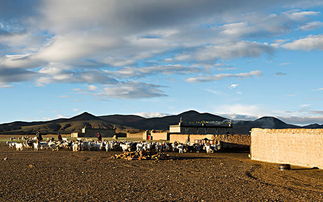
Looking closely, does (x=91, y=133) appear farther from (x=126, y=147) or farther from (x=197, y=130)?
(x=126, y=147)

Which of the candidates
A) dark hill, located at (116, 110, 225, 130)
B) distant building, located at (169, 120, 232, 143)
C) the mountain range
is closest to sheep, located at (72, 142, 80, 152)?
distant building, located at (169, 120, 232, 143)

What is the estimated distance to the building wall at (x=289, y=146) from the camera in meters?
21.1

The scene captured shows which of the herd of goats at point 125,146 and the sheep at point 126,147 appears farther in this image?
the herd of goats at point 125,146

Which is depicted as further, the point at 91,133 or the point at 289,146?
the point at 91,133

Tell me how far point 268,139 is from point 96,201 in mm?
17473

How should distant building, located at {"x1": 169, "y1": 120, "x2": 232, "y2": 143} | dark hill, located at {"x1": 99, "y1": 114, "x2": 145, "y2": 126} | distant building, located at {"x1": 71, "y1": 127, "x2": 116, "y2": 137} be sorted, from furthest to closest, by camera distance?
1. dark hill, located at {"x1": 99, "y1": 114, "x2": 145, "y2": 126}
2. distant building, located at {"x1": 71, "y1": 127, "x2": 116, "y2": 137}
3. distant building, located at {"x1": 169, "y1": 120, "x2": 232, "y2": 143}

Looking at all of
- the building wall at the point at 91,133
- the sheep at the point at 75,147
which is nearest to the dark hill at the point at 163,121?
the building wall at the point at 91,133

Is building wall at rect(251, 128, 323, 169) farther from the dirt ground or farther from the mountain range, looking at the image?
the mountain range

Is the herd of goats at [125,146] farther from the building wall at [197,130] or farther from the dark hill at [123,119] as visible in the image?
the dark hill at [123,119]

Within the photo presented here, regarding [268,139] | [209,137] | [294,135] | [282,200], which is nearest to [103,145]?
[209,137]

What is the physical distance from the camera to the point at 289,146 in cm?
2345

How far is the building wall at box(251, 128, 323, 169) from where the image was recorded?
2106cm

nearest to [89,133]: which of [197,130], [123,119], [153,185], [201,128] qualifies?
[197,130]

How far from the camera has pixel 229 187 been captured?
1400cm
